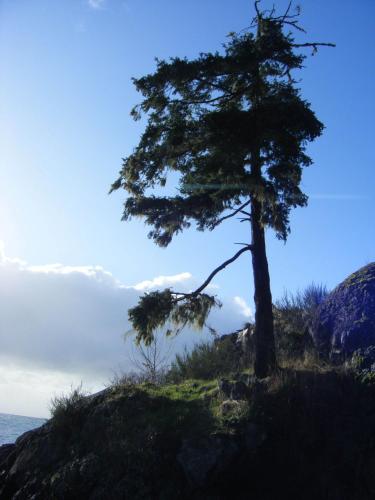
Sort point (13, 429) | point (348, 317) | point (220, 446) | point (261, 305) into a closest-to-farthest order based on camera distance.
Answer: point (220, 446) → point (261, 305) → point (348, 317) → point (13, 429)

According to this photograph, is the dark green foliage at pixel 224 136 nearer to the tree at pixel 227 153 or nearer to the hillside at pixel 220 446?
the tree at pixel 227 153

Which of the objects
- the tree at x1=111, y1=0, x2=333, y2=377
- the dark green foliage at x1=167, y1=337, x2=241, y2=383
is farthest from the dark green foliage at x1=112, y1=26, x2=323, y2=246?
the dark green foliage at x1=167, y1=337, x2=241, y2=383

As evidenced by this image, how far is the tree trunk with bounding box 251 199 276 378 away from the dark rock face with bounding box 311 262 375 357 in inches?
72.0

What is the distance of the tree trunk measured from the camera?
42.7 ft

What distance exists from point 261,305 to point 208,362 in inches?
158

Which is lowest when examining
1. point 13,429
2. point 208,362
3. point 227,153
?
point 13,429

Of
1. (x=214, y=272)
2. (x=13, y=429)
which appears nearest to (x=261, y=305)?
(x=214, y=272)

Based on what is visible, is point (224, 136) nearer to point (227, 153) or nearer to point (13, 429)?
point (227, 153)

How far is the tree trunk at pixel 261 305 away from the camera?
1300 cm

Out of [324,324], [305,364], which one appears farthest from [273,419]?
[324,324]

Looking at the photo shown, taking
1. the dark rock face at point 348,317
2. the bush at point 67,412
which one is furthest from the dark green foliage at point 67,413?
the dark rock face at point 348,317

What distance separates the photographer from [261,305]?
13.7m

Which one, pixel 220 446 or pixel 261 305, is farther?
pixel 261 305

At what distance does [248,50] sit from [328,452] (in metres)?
10.4
